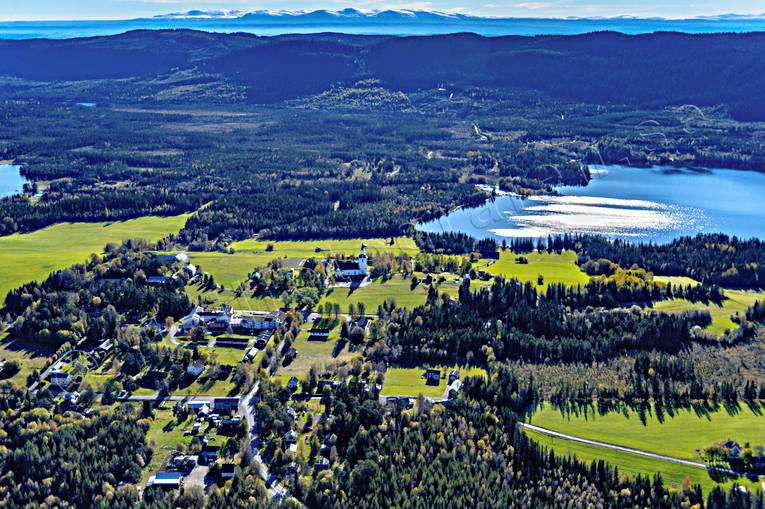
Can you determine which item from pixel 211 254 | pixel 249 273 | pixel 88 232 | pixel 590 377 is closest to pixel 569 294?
pixel 590 377

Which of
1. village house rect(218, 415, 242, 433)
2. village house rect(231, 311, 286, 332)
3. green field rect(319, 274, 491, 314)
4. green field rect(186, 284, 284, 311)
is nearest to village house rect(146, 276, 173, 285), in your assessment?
green field rect(186, 284, 284, 311)

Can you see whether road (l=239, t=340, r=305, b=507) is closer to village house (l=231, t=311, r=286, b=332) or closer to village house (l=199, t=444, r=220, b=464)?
village house (l=199, t=444, r=220, b=464)

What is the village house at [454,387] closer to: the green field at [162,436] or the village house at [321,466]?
the village house at [321,466]

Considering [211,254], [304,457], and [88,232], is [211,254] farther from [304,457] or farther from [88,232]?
[304,457]

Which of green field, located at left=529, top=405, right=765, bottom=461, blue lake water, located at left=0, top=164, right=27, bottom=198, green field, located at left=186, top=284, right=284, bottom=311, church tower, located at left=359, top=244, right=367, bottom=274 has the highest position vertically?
church tower, located at left=359, top=244, right=367, bottom=274

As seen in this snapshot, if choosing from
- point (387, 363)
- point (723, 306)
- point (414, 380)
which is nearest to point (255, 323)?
point (387, 363)
